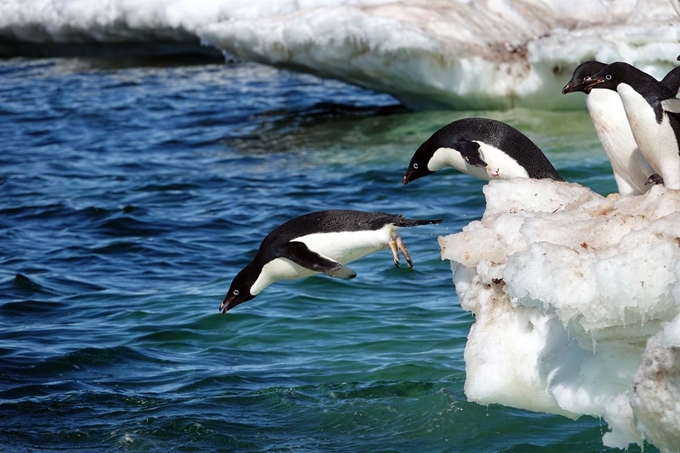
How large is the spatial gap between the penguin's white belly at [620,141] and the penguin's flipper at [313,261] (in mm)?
1303

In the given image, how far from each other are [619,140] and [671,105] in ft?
1.86

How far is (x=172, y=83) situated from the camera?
671 inches

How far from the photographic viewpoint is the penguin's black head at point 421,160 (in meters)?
6.14

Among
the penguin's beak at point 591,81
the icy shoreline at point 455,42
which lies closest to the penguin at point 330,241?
the penguin's beak at point 591,81

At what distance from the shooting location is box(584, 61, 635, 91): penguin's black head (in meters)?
4.73

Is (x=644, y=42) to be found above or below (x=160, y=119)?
above

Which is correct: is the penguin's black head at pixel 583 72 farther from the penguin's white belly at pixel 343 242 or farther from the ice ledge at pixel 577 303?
the penguin's white belly at pixel 343 242

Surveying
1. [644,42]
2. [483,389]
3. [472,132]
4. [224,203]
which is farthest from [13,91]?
[483,389]

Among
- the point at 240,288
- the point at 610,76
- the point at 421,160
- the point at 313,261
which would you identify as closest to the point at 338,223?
the point at 313,261

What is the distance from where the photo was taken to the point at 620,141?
5.01 meters

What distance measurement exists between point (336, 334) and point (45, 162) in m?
6.24

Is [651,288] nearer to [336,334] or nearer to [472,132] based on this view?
[472,132]

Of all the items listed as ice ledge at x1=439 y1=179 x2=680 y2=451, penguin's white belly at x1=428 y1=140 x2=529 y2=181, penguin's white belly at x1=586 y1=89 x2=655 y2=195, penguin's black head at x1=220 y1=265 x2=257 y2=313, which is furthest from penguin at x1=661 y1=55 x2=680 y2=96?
penguin's black head at x1=220 y1=265 x2=257 y2=313

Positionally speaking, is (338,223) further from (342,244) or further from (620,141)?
(620,141)
